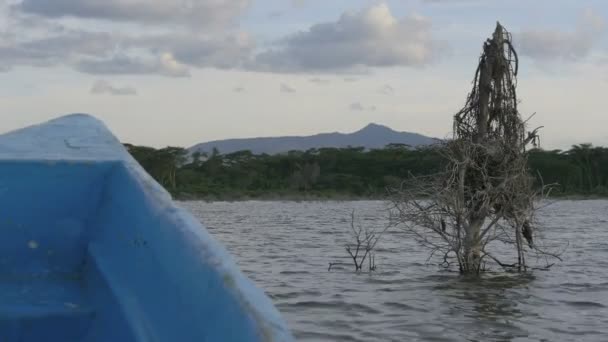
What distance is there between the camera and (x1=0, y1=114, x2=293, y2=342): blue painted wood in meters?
2.38

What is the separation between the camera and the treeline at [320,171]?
86625 mm

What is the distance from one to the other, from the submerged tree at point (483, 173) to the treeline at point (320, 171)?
70.3m

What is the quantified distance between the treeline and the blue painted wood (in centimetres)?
7949

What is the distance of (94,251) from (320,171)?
9783cm

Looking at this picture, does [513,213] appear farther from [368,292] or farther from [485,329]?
[485,329]

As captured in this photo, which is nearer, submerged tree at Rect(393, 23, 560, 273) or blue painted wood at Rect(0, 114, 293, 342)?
blue painted wood at Rect(0, 114, 293, 342)

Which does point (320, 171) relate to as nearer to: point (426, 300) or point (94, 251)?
point (426, 300)

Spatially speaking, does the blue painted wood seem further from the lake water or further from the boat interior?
the lake water

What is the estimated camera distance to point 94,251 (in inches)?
122

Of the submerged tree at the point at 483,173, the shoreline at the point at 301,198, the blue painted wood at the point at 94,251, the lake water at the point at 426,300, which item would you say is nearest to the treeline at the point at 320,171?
the shoreline at the point at 301,198

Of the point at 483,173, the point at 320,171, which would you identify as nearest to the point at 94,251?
the point at 483,173

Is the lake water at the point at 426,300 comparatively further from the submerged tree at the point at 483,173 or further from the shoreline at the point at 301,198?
the shoreline at the point at 301,198

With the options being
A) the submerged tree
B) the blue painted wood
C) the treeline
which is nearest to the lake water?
the submerged tree

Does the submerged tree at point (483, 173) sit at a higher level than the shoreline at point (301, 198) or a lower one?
higher
